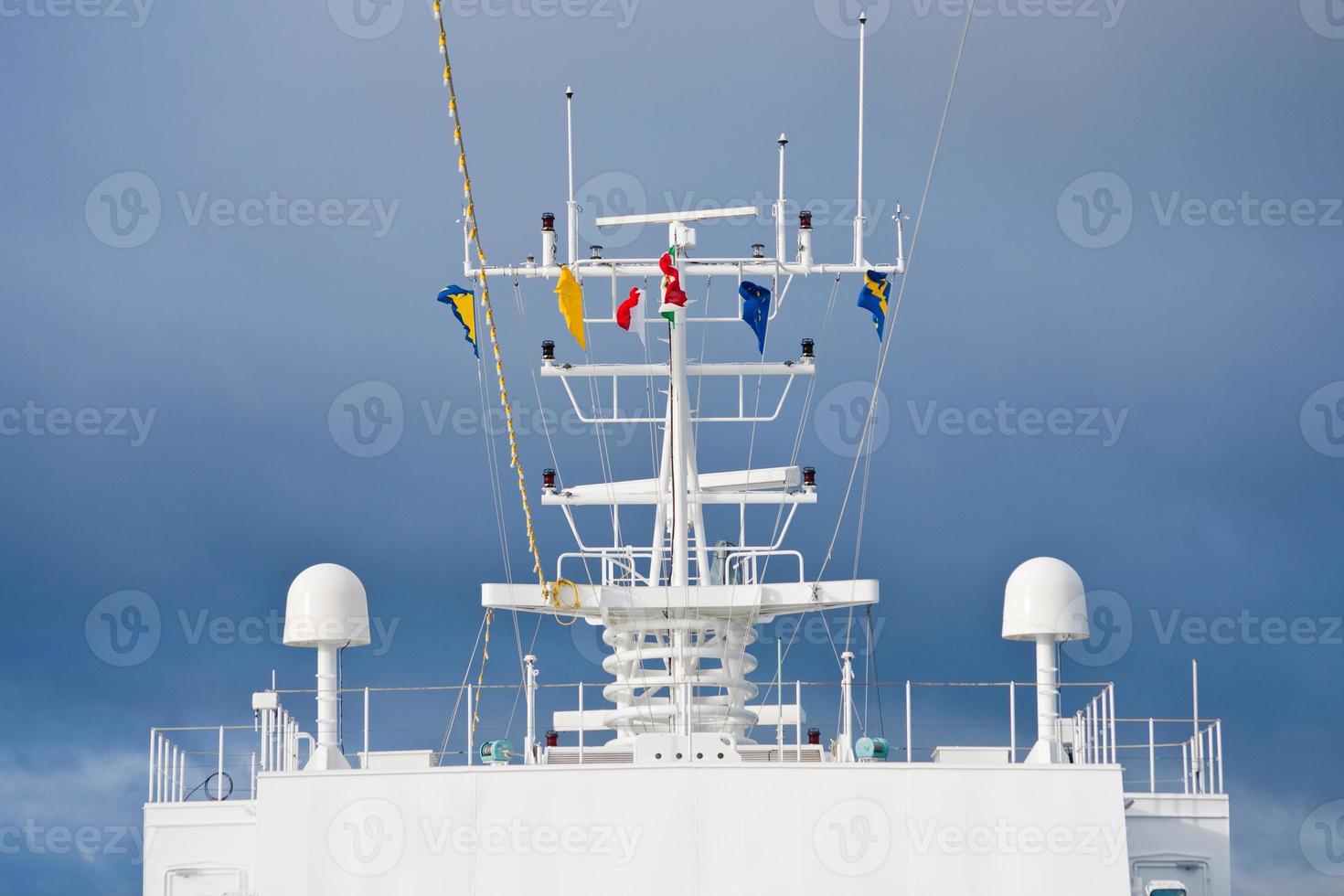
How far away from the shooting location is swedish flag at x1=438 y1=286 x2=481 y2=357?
28.4 metres

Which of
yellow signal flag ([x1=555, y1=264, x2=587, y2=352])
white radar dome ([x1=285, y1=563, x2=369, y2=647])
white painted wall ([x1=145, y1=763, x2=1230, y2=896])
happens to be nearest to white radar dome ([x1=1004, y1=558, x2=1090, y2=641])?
white painted wall ([x1=145, y1=763, x2=1230, y2=896])

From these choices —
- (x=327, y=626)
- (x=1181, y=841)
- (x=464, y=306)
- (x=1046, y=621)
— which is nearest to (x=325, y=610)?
(x=327, y=626)

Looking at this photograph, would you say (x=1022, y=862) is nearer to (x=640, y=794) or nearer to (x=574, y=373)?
(x=640, y=794)

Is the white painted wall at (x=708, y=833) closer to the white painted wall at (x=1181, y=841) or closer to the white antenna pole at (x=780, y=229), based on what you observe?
the white painted wall at (x=1181, y=841)

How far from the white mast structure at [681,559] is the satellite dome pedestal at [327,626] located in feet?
7.60

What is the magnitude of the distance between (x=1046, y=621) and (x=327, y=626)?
363 inches

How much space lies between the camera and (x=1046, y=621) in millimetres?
25609

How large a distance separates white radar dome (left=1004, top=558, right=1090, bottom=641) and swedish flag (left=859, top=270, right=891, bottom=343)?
6.94 metres

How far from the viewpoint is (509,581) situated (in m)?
28.3

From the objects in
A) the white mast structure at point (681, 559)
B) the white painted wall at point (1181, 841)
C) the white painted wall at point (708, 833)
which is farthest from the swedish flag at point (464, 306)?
the white painted wall at point (1181, 841)

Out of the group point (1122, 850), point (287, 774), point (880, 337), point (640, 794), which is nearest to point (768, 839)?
point (640, 794)

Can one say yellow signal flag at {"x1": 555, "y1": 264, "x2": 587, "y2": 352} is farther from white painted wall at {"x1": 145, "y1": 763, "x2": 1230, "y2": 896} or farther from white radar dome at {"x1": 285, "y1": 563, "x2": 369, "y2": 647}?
white painted wall at {"x1": 145, "y1": 763, "x2": 1230, "y2": 896}

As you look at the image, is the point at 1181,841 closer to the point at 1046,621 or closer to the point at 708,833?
the point at 1046,621

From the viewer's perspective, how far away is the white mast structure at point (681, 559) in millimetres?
27938
